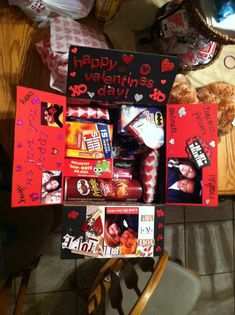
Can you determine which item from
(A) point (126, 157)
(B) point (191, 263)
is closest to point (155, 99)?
(A) point (126, 157)

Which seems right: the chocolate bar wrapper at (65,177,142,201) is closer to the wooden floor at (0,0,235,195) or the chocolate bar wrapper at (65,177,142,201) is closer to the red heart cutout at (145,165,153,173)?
the red heart cutout at (145,165,153,173)

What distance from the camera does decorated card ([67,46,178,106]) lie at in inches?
33.4

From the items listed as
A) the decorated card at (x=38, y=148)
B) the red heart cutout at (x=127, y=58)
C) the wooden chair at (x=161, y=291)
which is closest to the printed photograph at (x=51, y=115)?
the decorated card at (x=38, y=148)

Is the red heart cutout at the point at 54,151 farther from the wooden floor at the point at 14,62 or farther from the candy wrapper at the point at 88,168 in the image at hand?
the wooden floor at the point at 14,62

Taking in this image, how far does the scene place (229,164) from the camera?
48.4 inches

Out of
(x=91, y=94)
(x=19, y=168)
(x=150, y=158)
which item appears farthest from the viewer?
(x=150, y=158)

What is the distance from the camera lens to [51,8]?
3.34ft

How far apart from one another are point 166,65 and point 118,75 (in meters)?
0.14

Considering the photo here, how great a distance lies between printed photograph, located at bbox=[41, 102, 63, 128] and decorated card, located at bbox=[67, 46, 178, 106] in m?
0.05

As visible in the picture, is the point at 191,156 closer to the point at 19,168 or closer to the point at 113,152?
the point at 113,152

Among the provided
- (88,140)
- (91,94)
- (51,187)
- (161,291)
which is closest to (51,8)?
(91,94)

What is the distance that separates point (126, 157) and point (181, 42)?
17.4 inches

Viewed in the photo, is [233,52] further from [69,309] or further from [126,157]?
[69,309]

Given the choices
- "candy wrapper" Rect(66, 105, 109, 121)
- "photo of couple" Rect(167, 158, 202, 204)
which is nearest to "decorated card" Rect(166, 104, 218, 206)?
"photo of couple" Rect(167, 158, 202, 204)
